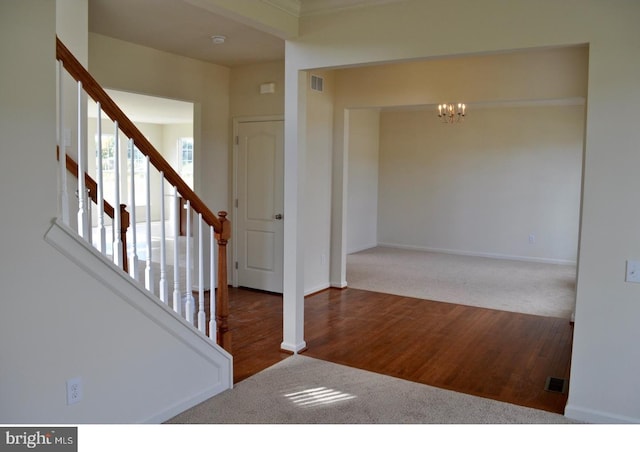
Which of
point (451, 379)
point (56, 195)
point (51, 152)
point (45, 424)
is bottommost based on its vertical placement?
point (451, 379)

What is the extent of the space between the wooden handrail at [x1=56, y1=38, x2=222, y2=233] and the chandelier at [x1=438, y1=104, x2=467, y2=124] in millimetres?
6218

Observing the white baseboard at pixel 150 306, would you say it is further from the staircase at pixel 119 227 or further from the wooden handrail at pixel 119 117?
the wooden handrail at pixel 119 117

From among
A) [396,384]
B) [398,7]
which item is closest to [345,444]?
[396,384]

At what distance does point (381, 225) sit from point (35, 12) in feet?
27.4

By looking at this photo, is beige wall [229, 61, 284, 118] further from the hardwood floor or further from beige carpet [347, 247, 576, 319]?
beige carpet [347, 247, 576, 319]

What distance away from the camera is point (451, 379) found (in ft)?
12.1

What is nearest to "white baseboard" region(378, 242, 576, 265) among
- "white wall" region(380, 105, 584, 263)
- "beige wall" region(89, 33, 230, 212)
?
"white wall" region(380, 105, 584, 263)

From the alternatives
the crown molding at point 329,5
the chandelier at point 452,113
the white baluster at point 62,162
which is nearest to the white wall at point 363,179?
the chandelier at point 452,113

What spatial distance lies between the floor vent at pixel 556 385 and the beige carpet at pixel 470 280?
188 cm

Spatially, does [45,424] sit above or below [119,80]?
below

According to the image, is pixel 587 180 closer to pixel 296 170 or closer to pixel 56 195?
pixel 296 170

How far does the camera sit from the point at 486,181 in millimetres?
9023

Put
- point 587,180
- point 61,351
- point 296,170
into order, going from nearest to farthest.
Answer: point 61,351
point 587,180
point 296,170

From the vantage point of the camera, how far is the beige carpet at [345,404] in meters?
3.05
